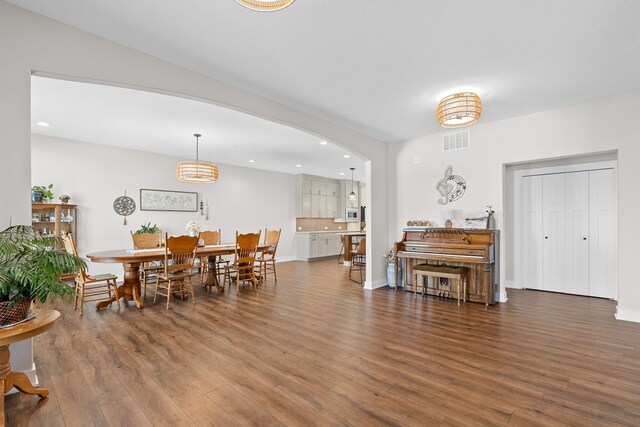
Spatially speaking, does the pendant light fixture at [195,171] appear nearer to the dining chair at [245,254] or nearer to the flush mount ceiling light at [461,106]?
the dining chair at [245,254]

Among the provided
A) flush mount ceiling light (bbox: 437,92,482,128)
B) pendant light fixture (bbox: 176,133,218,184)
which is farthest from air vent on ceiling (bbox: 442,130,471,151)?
pendant light fixture (bbox: 176,133,218,184)

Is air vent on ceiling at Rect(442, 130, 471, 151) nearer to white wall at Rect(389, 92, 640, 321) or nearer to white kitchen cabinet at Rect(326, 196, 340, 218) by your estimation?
white wall at Rect(389, 92, 640, 321)

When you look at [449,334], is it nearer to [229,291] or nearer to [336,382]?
[336,382]

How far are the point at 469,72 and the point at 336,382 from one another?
10.4 ft

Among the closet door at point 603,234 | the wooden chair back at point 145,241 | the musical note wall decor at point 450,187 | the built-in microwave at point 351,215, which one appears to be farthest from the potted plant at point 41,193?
the closet door at point 603,234

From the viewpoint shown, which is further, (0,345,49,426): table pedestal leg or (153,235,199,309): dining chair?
(153,235,199,309): dining chair

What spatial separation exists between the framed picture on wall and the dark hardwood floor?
3059 mm

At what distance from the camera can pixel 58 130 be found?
521 centimetres

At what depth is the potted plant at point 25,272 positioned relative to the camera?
1.74 meters

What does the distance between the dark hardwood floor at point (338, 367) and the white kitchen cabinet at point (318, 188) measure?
622 centimetres

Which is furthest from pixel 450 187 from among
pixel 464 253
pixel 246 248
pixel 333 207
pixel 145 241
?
pixel 333 207

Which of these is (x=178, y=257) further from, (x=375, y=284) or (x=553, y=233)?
(x=553, y=233)

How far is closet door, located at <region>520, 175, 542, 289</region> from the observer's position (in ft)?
16.7

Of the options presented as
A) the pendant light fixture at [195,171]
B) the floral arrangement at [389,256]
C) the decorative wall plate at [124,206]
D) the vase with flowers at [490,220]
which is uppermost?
the pendant light fixture at [195,171]
